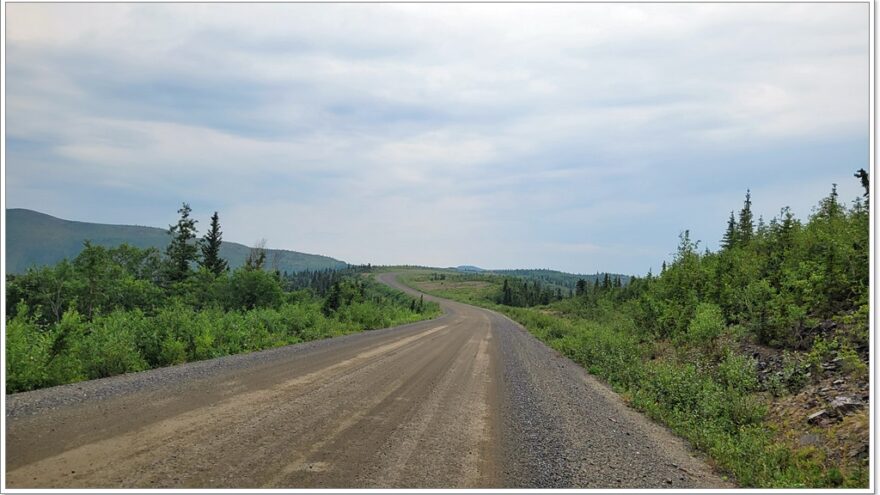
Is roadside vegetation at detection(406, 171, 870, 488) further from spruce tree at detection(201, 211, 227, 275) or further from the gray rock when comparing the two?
spruce tree at detection(201, 211, 227, 275)

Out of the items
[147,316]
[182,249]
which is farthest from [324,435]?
[182,249]

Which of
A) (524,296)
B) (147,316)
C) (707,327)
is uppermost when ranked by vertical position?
(707,327)

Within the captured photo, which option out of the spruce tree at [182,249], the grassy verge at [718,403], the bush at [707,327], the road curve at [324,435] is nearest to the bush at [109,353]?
the road curve at [324,435]

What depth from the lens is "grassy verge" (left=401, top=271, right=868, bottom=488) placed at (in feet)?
18.6

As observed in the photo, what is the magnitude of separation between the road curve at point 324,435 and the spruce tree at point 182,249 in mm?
45986

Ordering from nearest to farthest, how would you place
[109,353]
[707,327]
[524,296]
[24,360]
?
1. [24,360]
2. [109,353]
3. [707,327]
4. [524,296]

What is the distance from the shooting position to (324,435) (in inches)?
239

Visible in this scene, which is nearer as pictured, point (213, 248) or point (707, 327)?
point (707, 327)

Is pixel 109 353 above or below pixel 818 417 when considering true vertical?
below

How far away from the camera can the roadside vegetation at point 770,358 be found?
6.18 metres

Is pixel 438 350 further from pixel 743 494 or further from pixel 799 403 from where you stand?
pixel 743 494

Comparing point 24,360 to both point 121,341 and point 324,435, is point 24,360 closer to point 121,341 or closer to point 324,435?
point 121,341

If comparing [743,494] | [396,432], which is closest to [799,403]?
[743,494]

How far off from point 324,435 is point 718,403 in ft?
22.0
